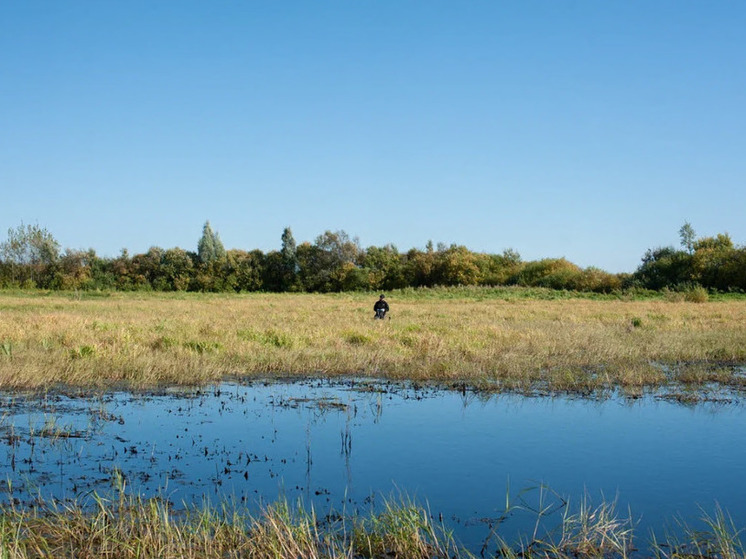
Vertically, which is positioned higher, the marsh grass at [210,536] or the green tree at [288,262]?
the green tree at [288,262]

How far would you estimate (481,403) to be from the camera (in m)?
12.4

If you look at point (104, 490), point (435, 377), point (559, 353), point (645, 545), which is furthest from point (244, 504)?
point (559, 353)

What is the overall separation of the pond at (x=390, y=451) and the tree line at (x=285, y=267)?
59.2 meters

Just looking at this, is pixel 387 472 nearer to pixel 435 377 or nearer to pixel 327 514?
pixel 327 514

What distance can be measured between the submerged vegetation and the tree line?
64.4 metres

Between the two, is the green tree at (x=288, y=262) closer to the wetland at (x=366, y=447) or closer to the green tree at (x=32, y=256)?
the green tree at (x=32, y=256)

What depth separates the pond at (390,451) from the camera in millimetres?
7277

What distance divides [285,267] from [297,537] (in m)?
84.0

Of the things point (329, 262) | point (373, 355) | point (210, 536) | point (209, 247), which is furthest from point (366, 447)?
point (209, 247)

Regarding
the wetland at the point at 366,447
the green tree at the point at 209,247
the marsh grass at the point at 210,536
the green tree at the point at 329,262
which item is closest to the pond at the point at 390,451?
the wetland at the point at 366,447

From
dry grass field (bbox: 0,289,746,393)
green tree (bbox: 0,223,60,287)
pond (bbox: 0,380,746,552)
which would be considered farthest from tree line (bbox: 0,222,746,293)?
pond (bbox: 0,380,746,552)

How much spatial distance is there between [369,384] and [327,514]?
7.39m

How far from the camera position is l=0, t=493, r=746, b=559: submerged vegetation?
221 inches

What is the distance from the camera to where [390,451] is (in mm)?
9219
